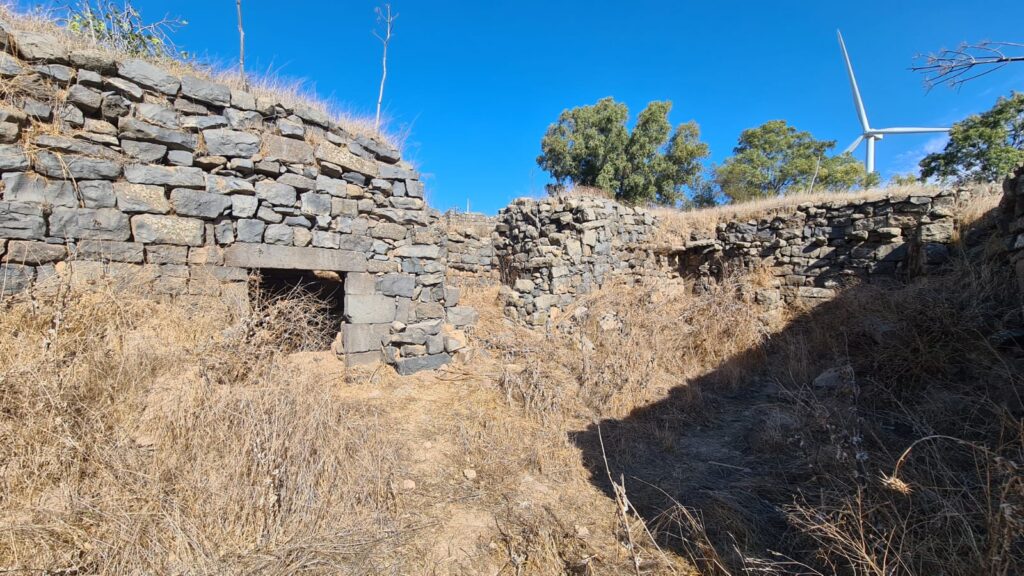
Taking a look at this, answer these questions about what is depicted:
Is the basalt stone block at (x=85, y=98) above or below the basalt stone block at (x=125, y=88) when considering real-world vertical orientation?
below

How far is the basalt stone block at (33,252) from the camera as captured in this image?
3.25 m

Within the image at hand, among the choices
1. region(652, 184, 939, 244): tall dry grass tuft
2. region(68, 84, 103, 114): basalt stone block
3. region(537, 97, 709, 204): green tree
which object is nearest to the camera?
region(68, 84, 103, 114): basalt stone block

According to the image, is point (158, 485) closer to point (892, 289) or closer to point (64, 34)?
point (64, 34)

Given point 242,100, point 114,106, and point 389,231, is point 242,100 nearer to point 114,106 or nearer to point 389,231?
point 114,106

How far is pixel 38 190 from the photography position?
340cm

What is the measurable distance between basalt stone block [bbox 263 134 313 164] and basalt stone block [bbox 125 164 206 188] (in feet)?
2.16

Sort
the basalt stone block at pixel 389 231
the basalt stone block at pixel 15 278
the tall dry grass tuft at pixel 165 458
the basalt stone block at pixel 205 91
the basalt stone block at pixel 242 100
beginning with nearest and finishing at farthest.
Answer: the tall dry grass tuft at pixel 165 458, the basalt stone block at pixel 15 278, the basalt stone block at pixel 205 91, the basalt stone block at pixel 242 100, the basalt stone block at pixel 389 231

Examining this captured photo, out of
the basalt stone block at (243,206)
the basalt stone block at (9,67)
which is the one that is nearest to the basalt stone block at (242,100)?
the basalt stone block at (243,206)

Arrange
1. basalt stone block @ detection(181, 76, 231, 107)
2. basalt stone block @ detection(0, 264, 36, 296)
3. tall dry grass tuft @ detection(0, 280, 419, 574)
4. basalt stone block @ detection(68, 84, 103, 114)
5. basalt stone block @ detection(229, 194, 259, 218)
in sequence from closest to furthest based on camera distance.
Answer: tall dry grass tuft @ detection(0, 280, 419, 574), basalt stone block @ detection(0, 264, 36, 296), basalt stone block @ detection(68, 84, 103, 114), basalt stone block @ detection(181, 76, 231, 107), basalt stone block @ detection(229, 194, 259, 218)

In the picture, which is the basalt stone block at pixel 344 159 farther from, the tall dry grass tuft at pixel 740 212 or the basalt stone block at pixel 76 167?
the tall dry grass tuft at pixel 740 212

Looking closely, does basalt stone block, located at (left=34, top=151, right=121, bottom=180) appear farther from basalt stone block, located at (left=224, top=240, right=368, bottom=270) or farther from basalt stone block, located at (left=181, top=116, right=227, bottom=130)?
basalt stone block, located at (left=224, top=240, right=368, bottom=270)

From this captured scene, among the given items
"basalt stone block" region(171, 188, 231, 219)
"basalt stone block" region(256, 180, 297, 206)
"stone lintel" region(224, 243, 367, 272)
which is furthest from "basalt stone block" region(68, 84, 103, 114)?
"stone lintel" region(224, 243, 367, 272)

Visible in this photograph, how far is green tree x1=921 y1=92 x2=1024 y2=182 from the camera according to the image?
13.7m

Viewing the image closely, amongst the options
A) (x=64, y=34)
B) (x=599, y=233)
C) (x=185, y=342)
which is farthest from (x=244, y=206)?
(x=599, y=233)
